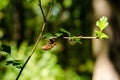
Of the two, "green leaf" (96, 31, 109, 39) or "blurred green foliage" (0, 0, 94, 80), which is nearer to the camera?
"green leaf" (96, 31, 109, 39)

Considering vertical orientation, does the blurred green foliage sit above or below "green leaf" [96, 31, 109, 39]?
below

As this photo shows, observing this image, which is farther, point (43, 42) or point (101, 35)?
point (43, 42)

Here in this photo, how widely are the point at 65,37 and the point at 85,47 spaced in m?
6.63

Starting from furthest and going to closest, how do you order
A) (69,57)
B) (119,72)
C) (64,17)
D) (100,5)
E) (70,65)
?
(64,17) → (69,57) → (70,65) → (100,5) → (119,72)

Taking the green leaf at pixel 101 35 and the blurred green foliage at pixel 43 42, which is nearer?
the green leaf at pixel 101 35

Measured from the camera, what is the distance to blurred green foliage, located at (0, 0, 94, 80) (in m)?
5.02

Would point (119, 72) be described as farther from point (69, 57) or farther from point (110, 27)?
point (69, 57)

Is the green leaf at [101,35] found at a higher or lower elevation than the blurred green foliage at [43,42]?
higher

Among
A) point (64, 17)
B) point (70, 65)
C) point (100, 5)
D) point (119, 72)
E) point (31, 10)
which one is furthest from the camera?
point (31, 10)

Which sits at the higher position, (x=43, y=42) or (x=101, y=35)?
(x=101, y=35)

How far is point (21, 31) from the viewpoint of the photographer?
8.92 m

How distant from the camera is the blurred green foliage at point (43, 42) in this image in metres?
5.02

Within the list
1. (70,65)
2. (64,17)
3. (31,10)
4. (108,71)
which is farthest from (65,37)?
(31,10)

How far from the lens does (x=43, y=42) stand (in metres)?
5.00
